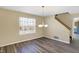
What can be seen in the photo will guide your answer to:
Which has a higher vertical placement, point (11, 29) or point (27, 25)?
point (27, 25)

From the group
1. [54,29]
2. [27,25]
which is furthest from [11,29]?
[54,29]

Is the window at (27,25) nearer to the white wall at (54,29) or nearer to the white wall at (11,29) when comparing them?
the white wall at (11,29)

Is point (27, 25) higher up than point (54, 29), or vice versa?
point (27, 25)

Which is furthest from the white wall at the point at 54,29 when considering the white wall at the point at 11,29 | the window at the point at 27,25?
the window at the point at 27,25

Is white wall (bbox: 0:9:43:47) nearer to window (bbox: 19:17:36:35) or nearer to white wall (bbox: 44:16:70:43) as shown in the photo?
window (bbox: 19:17:36:35)

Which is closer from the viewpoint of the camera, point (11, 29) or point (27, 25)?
point (27, 25)

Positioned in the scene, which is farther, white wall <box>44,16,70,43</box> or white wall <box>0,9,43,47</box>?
white wall <box>0,9,43,47</box>

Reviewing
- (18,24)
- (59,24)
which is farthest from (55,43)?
(18,24)

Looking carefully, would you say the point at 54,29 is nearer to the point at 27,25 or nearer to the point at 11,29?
the point at 27,25

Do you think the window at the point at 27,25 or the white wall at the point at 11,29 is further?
the white wall at the point at 11,29

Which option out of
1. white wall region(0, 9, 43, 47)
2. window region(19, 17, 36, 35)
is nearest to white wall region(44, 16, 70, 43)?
white wall region(0, 9, 43, 47)

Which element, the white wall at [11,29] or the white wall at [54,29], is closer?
the white wall at [54,29]
